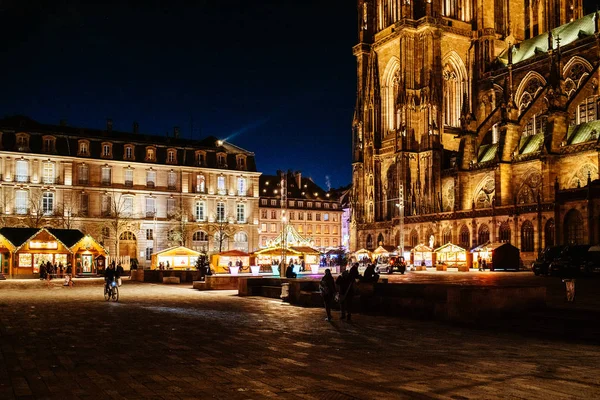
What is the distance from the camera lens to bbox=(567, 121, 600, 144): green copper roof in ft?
182

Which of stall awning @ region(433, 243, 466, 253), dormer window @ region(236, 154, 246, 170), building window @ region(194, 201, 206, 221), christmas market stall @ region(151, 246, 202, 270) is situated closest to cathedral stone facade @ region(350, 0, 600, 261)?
stall awning @ region(433, 243, 466, 253)

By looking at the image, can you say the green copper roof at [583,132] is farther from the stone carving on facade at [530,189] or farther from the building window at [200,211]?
the building window at [200,211]

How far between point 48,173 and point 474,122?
143ft

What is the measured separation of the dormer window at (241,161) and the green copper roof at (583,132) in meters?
36.3

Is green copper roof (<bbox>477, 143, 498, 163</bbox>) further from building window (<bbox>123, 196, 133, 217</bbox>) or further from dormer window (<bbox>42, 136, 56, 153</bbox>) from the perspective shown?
dormer window (<bbox>42, 136, 56, 153</bbox>)

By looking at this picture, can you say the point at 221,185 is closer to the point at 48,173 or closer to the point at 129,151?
the point at 129,151

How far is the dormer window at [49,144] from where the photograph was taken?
6719cm

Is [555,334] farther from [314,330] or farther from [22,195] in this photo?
[22,195]

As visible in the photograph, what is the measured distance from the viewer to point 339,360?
36.2 feet

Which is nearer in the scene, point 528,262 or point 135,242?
point 528,262

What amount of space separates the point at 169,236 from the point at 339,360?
206 feet

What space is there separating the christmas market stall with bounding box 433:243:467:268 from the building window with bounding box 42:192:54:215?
38260mm

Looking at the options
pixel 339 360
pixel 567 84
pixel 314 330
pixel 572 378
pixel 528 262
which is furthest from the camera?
pixel 567 84

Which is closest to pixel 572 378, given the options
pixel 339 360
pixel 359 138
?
pixel 339 360
